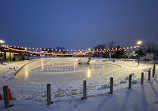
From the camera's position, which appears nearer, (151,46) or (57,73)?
(57,73)

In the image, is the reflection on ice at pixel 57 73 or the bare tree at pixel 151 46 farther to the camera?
the bare tree at pixel 151 46

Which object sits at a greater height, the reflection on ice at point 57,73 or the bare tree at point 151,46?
the bare tree at point 151,46

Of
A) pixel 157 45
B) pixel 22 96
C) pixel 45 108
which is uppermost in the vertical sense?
pixel 157 45

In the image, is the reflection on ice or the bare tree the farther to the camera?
the bare tree

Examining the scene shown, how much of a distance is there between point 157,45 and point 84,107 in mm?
78276

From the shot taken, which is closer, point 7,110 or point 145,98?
point 7,110

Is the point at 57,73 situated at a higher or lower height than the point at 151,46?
lower

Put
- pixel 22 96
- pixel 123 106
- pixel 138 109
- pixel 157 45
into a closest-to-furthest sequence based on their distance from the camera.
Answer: pixel 138 109, pixel 123 106, pixel 22 96, pixel 157 45

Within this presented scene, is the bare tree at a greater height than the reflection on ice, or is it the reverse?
the bare tree

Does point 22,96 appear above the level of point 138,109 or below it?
below

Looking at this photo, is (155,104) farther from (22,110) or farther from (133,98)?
(22,110)

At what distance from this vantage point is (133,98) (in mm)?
4031

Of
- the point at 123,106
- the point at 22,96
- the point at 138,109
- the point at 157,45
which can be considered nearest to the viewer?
the point at 138,109

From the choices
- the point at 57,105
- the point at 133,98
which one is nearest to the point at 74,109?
the point at 57,105
